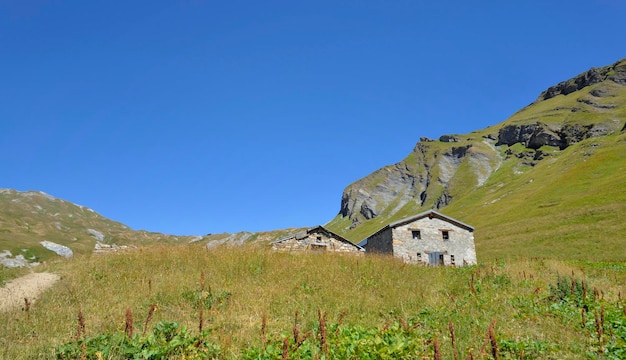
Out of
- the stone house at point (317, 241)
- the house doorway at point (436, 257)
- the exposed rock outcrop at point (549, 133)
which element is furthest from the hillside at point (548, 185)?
the stone house at point (317, 241)

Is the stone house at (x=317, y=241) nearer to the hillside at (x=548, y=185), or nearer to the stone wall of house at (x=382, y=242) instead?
the stone wall of house at (x=382, y=242)

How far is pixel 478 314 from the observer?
25.5ft

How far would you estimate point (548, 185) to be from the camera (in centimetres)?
9319

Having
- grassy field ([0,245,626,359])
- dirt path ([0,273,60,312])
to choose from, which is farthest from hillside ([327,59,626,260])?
dirt path ([0,273,60,312])

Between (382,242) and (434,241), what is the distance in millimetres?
5891

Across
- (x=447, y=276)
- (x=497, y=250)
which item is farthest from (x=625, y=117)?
(x=447, y=276)

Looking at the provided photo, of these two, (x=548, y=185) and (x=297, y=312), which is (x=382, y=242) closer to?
(x=297, y=312)

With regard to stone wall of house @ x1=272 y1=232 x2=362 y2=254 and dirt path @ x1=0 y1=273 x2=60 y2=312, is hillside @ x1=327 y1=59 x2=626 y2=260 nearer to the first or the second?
stone wall of house @ x1=272 y1=232 x2=362 y2=254

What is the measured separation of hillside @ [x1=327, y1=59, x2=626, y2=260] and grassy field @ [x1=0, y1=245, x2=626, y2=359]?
42.7 metres

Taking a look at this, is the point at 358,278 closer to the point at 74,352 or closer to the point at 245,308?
the point at 245,308

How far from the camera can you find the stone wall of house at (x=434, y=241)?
4134 centimetres

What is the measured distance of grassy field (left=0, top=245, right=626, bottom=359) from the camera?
5.24 metres

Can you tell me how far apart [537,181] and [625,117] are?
54.6 metres

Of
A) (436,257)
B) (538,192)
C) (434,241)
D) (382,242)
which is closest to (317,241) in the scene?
(382,242)
